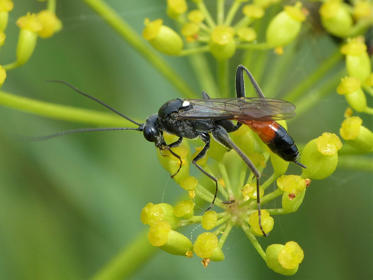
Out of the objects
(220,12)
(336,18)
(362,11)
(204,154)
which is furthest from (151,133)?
(362,11)

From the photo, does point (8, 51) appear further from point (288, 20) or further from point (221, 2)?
point (288, 20)

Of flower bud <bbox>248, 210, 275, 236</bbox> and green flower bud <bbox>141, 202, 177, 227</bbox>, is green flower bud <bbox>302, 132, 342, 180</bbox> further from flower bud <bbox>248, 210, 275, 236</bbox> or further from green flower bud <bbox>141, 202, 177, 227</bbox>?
green flower bud <bbox>141, 202, 177, 227</bbox>

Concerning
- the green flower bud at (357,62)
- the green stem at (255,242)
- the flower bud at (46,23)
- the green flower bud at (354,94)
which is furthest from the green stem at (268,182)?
the flower bud at (46,23)

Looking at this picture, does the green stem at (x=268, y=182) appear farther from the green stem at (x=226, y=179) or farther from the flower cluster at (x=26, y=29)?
the flower cluster at (x=26, y=29)

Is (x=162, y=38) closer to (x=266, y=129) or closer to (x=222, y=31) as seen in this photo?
(x=222, y=31)

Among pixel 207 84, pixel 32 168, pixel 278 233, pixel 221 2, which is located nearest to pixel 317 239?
pixel 278 233

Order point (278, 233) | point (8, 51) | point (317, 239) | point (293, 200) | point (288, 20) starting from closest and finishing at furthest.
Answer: point (293, 200) < point (278, 233) < point (288, 20) < point (317, 239) < point (8, 51)
